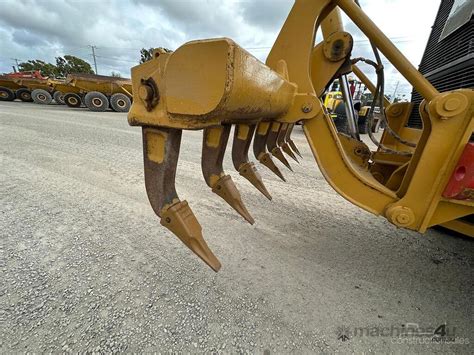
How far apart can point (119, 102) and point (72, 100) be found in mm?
3426

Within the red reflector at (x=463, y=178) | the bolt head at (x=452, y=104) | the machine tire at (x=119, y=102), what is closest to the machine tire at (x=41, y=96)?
the machine tire at (x=119, y=102)

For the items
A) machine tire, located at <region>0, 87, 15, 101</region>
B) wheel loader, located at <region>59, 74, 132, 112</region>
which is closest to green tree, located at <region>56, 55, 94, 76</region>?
machine tire, located at <region>0, 87, 15, 101</region>

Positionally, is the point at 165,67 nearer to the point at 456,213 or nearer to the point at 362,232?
the point at 456,213

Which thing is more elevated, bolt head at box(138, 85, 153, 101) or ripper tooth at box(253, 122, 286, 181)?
bolt head at box(138, 85, 153, 101)

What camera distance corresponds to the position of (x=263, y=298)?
1.48 m

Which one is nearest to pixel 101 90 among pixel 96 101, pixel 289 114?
pixel 96 101

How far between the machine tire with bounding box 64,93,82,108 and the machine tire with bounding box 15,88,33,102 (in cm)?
494

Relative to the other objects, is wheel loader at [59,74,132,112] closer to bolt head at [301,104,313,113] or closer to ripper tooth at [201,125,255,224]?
ripper tooth at [201,125,255,224]

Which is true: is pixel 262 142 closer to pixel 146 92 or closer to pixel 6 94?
pixel 146 92

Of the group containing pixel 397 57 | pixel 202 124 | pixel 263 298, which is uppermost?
pixel 397 57

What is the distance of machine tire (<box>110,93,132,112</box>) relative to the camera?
12.7 m

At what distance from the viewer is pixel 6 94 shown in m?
15.7

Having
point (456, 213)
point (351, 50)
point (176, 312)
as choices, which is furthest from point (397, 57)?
point (176, 312)

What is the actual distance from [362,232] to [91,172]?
3.58 metres
